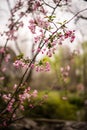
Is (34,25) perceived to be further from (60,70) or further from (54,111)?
(54,111)

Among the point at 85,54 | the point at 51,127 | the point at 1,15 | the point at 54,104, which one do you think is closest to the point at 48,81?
the point at 85,54

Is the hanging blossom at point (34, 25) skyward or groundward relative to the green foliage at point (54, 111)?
skyward

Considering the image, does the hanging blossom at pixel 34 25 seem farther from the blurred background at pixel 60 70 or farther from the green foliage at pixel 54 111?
the green foliage at pixel 54 111

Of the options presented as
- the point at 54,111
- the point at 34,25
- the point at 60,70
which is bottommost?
the point at 54,111

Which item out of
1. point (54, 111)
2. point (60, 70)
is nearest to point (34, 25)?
point (60, 70)

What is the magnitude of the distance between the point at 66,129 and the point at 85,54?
8.93 metres

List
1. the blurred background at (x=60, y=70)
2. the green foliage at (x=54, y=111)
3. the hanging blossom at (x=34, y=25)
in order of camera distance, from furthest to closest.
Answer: the green foliage at (x=54, y=111)
the blurred background at (x=60, y=70)
the hanging blossom at (x=34, y=25)

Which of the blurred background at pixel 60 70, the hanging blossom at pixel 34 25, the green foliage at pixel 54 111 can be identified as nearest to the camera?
the hanging blossom at pixel 34 25

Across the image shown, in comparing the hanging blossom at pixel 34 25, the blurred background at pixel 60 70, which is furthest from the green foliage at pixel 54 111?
the hanging blossom at pixel 34 25

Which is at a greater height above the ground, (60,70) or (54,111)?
(60,70)

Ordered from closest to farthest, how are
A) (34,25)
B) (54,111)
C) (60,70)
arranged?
(34,25), (60,70), (54,111)

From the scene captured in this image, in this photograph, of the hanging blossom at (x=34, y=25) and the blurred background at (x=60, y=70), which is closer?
the hanging blossom at (x=34, y=25)

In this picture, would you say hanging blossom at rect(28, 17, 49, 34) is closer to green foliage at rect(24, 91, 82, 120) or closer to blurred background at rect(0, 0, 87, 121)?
blurred background at rect(0, 0, 87, 121)

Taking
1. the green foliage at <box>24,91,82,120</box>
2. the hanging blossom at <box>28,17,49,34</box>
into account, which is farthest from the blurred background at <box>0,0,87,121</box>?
the hanging blossom at <box>28,17,49,34</box>
